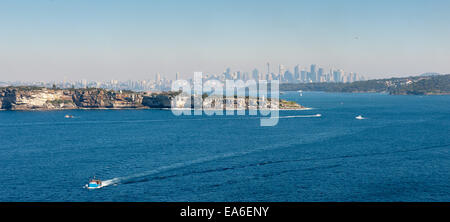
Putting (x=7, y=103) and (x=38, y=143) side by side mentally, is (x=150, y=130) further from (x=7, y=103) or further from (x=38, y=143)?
(x=7, y=103)

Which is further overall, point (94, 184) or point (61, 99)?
point (61, 99)

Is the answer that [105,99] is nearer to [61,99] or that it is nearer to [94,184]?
[61,99]

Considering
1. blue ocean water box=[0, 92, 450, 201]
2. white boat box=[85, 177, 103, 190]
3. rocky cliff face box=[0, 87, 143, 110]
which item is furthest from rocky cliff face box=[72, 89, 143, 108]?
white boat box=[85, 177, 103, 190]

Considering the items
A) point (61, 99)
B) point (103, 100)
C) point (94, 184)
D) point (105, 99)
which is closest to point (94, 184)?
point (94, 184)

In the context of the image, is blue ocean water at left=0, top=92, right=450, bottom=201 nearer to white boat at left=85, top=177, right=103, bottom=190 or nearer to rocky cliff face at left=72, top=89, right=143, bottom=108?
white boat at left=85, top=177, right=103, bottom=190

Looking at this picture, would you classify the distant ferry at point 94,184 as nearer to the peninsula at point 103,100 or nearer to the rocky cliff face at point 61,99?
the peninsula at point 103,100

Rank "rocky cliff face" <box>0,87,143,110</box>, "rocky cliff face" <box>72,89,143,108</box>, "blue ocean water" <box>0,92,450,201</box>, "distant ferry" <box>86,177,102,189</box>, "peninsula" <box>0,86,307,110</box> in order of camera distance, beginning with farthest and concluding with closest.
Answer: "rocky cliff face" <box>72,89,143,108</box>
"rocky cliff face" <box>0,87,143,110</box>
"peninsula" <box>0,86,307,110</box>
"distant ferry" <box>86,177,102,189</box>
"blue ocean water" <box>0,92,450,201</box>

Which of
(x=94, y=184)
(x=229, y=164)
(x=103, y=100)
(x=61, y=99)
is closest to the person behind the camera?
(x=94, y=184)
